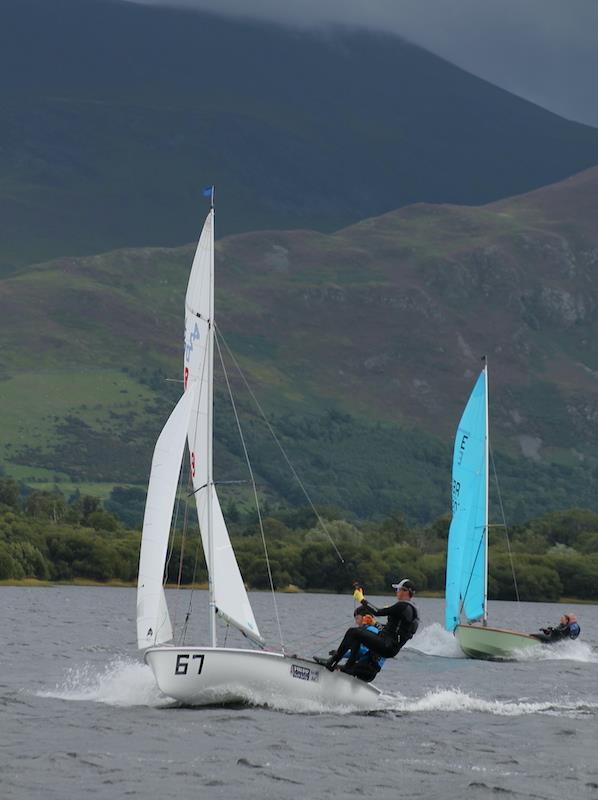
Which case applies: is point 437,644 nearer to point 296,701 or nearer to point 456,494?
point 456,494

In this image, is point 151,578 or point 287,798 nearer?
point 287,798

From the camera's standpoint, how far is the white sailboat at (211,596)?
34.4m

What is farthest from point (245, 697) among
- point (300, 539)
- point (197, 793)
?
point (300, 539)

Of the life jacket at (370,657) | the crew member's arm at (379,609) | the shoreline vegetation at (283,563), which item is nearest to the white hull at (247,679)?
the life jacket at (370,657)

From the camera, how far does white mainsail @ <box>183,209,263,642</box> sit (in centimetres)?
3597

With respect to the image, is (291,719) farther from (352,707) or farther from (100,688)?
(100,688)

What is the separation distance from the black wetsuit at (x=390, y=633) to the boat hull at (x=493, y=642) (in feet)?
81.4

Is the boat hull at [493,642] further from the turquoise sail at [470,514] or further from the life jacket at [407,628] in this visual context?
the life jacket at [407,628]

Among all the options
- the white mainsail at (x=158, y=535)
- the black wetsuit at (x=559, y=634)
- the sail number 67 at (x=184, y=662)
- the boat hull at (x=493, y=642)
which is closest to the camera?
the sail number 67 at (x=184, y=662)

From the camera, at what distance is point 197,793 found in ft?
85.7

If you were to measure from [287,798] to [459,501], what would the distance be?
4045 cm

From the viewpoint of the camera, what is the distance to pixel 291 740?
31562 millimetres

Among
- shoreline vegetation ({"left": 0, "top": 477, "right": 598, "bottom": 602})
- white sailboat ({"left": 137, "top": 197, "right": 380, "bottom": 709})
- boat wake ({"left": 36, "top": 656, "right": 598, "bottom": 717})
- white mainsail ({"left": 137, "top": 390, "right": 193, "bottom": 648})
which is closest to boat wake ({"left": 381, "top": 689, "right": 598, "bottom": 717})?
boat wake ({"left": 36, "top": 656, "right": 598, "bottom": 717})

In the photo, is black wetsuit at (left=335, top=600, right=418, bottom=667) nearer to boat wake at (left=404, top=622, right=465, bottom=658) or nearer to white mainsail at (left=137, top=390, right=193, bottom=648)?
white mainsail at (left=137, top=390, right=193, bottom=648)
